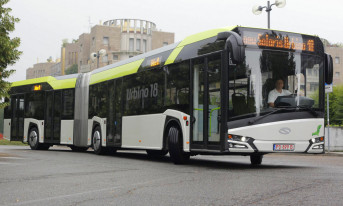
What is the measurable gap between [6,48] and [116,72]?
4921 mm

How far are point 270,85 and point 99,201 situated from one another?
19.6 ft

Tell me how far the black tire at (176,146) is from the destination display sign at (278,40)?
10.1 ft

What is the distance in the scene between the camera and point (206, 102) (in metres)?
12.7

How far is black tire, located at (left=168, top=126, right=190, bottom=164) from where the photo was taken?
13695 mm

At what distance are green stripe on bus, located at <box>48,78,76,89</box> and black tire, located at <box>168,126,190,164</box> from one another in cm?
924

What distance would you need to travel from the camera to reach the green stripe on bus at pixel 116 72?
17.0 meters

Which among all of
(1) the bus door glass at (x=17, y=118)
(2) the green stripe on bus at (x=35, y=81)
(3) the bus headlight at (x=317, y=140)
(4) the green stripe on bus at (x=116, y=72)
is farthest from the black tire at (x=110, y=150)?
(3) the bus headlight at (x=317, y=140)

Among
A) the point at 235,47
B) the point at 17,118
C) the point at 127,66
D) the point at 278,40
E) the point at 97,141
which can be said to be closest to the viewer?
the point at 235,47

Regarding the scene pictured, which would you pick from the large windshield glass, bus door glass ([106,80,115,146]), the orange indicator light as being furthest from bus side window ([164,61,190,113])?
the orange indicator light

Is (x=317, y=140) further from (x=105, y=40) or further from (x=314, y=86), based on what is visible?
(x=105, y=40)

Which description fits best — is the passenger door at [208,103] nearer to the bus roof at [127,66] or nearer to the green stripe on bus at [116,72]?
the bus roof at [127,66]

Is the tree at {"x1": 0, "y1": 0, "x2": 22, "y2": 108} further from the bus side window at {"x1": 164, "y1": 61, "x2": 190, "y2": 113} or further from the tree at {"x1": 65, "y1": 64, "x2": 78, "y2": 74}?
the tree at {"x1": 65, "y1": 64, "x2": 78, "y2": 74}

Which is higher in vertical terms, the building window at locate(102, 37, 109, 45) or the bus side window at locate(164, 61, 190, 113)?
the building window at locate(102, 37, 109, 45)

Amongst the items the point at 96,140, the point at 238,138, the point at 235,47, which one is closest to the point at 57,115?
the point at 96,140
